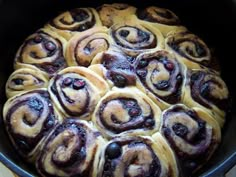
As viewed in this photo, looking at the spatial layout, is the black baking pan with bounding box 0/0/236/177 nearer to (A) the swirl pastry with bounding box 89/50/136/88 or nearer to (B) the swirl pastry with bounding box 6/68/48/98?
(B) the swirl pastry with bounding box 6/68/48/98

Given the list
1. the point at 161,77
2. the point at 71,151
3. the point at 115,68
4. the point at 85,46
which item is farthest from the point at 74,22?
the point at 71,151

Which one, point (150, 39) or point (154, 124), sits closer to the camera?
point (154, 124)

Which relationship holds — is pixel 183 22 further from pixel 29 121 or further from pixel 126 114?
pixel 29 121

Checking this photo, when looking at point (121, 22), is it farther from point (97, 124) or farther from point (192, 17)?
point (97, 124)

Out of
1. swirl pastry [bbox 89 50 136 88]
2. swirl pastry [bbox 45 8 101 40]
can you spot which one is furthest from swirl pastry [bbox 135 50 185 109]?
swirl pastry [bbox 45 8 101 40]

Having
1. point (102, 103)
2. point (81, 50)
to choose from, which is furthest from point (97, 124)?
point (81, 50)

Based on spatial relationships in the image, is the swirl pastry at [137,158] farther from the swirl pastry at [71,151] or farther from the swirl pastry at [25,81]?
the swirl pastry at [25,81]
